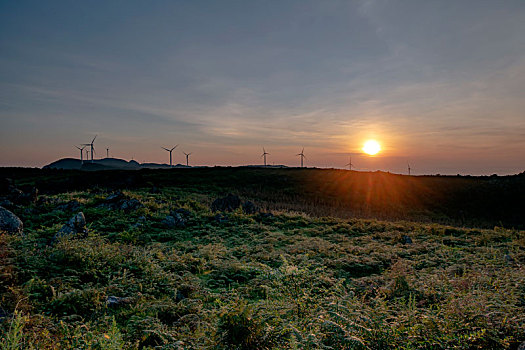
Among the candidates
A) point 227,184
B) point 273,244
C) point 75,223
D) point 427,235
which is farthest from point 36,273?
point 227,184

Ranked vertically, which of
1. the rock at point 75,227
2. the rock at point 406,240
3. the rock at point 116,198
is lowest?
the rock at point 406,240

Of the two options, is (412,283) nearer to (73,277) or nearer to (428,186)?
(73,277)

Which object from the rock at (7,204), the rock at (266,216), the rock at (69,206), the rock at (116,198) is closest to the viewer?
the rock at (7,204)

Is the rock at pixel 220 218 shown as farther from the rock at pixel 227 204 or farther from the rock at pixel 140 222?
the rock at pixel 140 222

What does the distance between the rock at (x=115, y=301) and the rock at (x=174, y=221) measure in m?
9.86

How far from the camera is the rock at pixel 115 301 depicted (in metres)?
6.69

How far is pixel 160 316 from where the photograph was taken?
6.38 meters

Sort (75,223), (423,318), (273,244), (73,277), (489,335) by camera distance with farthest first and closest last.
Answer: (273,244) → (75,223) → (73,277) → (423,318) → (489,335)

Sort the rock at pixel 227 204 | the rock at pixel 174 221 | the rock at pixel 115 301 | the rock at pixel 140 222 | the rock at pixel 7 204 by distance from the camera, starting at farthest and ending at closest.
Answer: the rock at pixel 227 204
the rock at pixel 7 204
the rock at pixel 174 221
the rock at pixel 140 222
the rock at pixel 115 301

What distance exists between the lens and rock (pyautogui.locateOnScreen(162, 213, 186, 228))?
16.9 metres

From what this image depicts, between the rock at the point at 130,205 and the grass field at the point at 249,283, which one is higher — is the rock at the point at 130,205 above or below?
above

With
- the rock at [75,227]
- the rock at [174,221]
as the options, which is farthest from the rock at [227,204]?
the rock at [75,227]

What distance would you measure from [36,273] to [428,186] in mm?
51358

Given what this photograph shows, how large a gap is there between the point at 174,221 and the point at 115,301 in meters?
10.6
